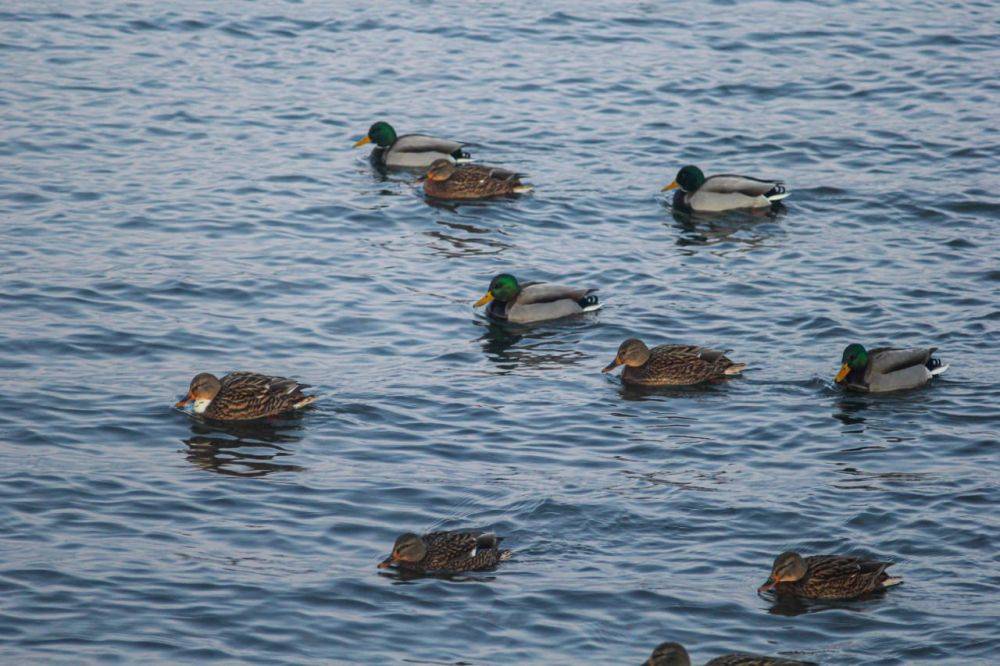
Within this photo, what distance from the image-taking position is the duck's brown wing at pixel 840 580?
1255 centimetres

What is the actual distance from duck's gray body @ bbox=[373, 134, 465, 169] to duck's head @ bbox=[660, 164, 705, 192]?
3.47 meters

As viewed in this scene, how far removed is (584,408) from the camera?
16.7 meters

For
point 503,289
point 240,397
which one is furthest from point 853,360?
point 240,397

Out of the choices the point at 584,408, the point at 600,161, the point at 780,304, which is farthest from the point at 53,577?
the point at 600,161

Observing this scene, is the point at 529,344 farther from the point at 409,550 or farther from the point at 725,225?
the point at 409,550

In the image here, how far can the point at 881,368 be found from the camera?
16969 mm

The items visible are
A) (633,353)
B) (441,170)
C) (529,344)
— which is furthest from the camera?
(441,170)

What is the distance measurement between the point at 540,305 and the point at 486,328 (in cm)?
73

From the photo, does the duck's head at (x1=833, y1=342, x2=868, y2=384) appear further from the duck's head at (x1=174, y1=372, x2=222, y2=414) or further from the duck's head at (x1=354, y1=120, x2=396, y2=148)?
the duck's head at (x1=354, y1=120, x2=396, y2=148)

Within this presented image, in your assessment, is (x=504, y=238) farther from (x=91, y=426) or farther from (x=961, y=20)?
(x=961, y=20)

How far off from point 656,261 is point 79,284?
7436 millimetres

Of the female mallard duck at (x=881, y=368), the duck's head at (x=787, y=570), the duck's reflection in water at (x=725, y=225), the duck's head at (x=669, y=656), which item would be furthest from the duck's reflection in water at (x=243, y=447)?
the duck's reflection in water at (x=725, y=225)

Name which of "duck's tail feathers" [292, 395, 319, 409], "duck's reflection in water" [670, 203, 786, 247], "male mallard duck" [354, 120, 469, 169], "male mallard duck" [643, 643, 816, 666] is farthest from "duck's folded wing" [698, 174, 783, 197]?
"male mallard duck" [643, 643, 816, 666]

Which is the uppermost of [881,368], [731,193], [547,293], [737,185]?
[737,185]
